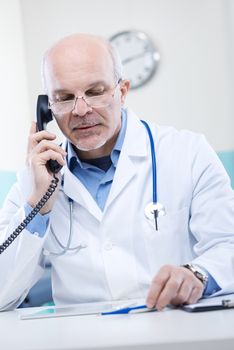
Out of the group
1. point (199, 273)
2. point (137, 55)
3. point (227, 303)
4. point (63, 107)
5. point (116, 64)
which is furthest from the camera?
point (137, 55)

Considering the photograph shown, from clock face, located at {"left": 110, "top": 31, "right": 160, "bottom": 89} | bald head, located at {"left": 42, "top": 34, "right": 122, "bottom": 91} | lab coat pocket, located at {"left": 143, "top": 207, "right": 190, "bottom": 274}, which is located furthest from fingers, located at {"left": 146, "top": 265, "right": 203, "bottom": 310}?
clock face, located at {"left": 110, "top": 31, "right": 160, "bottom": 89}

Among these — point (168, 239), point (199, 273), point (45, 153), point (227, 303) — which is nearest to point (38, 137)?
point (45, 153)

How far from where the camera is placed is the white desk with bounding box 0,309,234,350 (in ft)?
2.52

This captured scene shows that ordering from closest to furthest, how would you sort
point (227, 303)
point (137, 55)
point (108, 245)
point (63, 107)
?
point (227, 303), point (108, 245), point (63, 107), point (137, 55)

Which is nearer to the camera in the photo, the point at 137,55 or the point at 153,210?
the point at 153,210


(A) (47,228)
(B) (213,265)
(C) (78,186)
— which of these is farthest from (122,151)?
(B) (213,265)

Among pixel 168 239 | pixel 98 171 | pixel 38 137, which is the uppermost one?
pixel 38 137

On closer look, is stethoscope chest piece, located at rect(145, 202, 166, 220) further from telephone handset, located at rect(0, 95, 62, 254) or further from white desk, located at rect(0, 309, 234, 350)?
white desk, located at rect(0, 309, 234, 350)

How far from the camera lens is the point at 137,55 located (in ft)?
12.6

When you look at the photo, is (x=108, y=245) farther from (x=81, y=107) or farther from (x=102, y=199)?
(x=81, y=107)

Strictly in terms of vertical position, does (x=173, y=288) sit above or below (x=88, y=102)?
below

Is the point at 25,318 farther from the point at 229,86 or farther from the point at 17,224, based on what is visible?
the point at 229,86

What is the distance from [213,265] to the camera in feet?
4.29

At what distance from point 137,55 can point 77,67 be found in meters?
2.35
